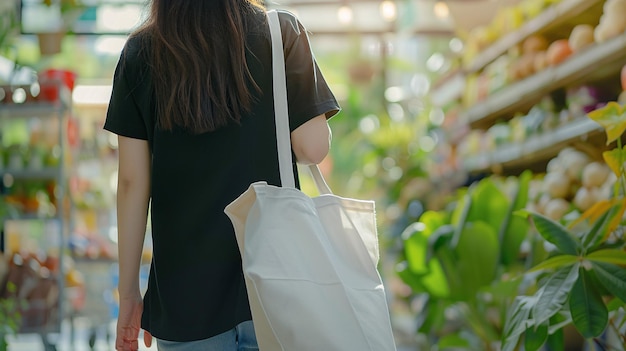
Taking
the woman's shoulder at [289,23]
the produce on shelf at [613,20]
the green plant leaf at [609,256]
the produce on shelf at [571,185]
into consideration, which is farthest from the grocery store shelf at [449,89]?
the woman's shoulder at [289,23]

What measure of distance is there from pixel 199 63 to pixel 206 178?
0.65ft

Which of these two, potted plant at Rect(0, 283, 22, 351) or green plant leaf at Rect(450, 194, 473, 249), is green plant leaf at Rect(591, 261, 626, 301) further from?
potted plant at Rect(0, 283, 22, 351)

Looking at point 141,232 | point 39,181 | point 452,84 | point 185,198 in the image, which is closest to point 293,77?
point 185,198

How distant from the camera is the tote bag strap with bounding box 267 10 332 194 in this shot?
1389 millimetres

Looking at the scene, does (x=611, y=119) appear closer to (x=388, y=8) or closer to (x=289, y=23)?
(x=289, y=23)

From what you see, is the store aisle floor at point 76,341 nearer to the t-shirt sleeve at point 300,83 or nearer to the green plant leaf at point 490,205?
the green plant leaf at point 490,205

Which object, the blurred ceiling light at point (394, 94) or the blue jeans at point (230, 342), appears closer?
the blue jeans at point (230, 342)

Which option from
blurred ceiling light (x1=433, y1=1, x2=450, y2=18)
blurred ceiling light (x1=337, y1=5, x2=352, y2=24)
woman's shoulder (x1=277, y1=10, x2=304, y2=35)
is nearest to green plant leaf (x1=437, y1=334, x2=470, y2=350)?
woman's shoulder (x1=277, y1=10, x2=304, y2=35)

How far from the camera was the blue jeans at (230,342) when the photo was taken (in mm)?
1423

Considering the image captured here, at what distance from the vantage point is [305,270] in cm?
131

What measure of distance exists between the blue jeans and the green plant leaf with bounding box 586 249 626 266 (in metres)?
1.05

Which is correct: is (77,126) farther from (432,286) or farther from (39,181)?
(432,286)

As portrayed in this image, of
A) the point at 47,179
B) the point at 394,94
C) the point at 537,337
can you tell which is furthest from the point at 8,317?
the point at 394,94

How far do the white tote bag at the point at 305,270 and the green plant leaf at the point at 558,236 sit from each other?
0.92 m
